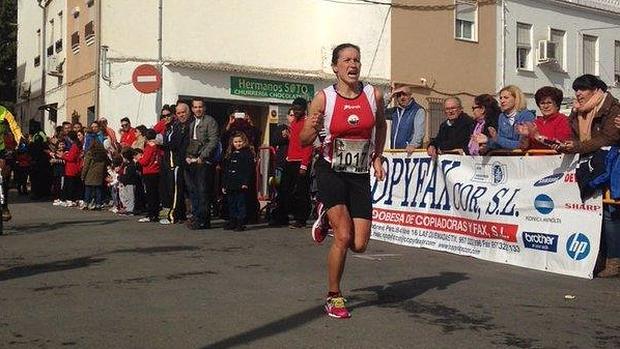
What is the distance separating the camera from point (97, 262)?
8922mm

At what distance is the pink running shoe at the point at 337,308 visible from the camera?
20.0ft

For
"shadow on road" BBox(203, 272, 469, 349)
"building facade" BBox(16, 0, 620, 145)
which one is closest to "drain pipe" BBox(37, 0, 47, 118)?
"building facade" BBox(16, 0, 620, 145)

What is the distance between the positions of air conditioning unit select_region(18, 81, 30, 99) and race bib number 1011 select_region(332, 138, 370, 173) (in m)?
30.4

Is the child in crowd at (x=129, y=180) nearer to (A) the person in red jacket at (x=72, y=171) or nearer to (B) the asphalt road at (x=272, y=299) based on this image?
(A) the person in red jacket at (x=72, y=171)

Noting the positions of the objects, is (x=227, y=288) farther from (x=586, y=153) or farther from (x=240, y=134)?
(x=240, y=134)

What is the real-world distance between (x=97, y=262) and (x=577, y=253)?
5222 millimetres

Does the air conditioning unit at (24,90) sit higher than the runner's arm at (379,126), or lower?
higher

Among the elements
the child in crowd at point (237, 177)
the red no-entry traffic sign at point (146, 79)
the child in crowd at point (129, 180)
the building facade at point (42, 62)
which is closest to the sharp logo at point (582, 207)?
the child in crowd at point (237, 177)

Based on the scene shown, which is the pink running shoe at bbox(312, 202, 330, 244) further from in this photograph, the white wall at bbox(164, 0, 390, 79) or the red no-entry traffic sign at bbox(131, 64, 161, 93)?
the white wall at bbox(164, 0, 390, 79)

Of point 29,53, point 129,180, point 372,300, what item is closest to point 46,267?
point 372,300

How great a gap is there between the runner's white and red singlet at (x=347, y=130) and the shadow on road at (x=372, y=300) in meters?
1.16

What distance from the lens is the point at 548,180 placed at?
907 cm

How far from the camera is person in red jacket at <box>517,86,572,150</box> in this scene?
29.6 ft

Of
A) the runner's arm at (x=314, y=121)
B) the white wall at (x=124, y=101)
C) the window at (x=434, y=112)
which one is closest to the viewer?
the runner's arm at (x=314, y=121)
